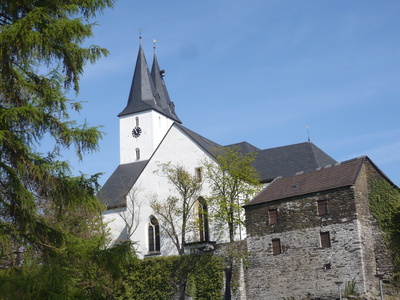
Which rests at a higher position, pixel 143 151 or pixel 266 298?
pixel 143 151

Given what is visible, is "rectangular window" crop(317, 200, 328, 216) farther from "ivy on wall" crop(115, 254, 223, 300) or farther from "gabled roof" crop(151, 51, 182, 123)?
"gabled roof" crop(151, 51, 182, 123)

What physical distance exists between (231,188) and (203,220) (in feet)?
10.7

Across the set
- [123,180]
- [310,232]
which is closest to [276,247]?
[310,232]

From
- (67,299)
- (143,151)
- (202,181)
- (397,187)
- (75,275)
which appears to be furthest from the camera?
(143,151)

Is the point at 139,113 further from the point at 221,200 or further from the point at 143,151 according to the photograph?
the point at 221,200

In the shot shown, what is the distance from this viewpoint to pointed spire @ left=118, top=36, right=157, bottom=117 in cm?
5747

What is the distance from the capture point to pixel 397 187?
30281 mm

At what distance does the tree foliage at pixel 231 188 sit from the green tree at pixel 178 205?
1430 millimetres

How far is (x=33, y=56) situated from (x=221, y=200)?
26.3 metres

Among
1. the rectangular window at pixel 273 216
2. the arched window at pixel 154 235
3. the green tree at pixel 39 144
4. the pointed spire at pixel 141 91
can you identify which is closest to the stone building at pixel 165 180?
the arched window at pixel 154 235

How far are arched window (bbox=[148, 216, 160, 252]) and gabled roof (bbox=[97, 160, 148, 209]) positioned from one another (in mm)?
2829

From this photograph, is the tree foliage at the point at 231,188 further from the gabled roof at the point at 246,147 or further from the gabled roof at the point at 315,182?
the gabled roof at the point at 246,147

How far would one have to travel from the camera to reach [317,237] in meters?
27.3

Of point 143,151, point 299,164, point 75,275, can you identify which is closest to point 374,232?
point 299,164
